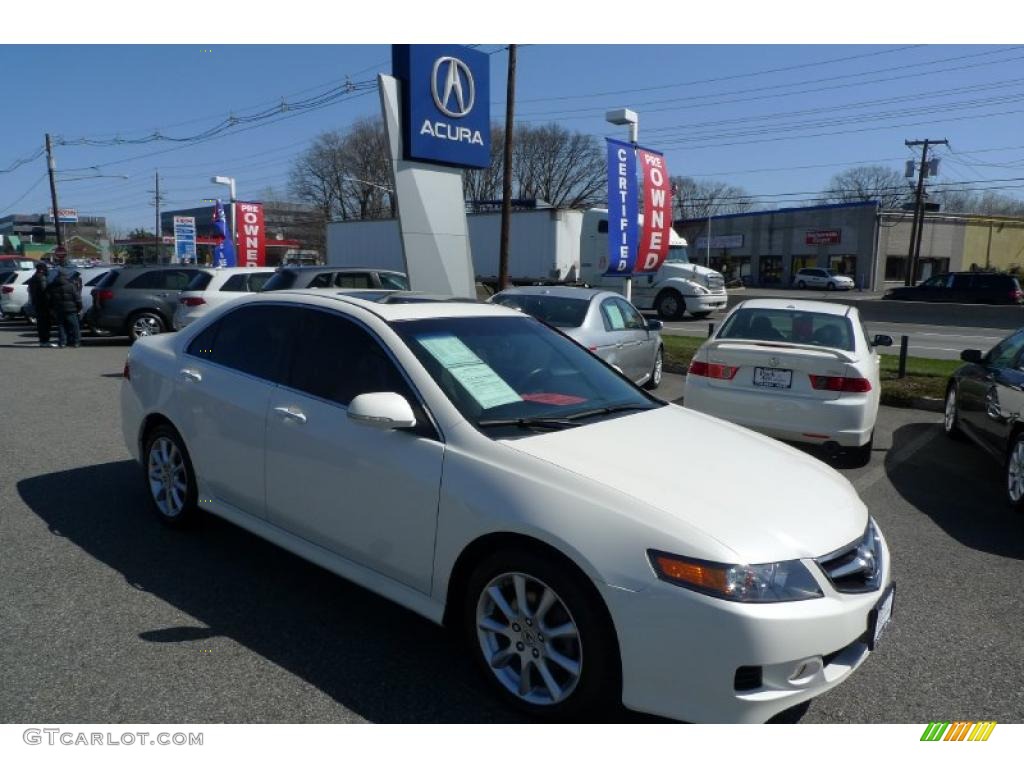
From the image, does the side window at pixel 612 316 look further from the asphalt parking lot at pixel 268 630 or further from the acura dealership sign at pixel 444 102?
the asphalt parking lot at pixel 268 630

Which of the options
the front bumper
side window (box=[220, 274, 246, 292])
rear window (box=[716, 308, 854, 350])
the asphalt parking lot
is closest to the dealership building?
side window (box=[220, 274, 246, 292])

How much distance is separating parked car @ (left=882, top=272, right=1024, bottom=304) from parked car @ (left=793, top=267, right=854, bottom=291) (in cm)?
2165

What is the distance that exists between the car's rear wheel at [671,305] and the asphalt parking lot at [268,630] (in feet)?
64.7

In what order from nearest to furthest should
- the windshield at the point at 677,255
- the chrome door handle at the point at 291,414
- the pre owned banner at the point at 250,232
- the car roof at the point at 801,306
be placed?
the chrome door handle at the point at 291,414 < the car roof at the point at 801,306 < the windshield at the point at 677,255 < the pre owned banner at the point at 250,232

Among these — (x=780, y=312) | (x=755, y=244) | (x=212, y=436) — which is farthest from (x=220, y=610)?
(x=755, y=244)

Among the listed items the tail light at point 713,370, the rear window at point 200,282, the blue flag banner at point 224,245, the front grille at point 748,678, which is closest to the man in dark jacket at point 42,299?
the rear window at point 200,282

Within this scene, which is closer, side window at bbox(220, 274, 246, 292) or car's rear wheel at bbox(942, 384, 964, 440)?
car's rear wheel at bbox(942, 384, 964, 440)

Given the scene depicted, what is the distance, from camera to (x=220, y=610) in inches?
147

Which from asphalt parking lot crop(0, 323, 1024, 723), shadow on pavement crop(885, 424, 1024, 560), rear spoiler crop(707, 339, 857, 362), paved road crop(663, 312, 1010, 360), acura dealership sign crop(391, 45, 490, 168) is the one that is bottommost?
paved road crop(663, 312, 1010, 360)

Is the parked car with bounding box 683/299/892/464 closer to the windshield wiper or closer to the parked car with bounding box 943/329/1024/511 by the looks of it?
the parked car with bounding box 943/329/1024/511

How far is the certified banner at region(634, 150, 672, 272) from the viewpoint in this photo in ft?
49.1

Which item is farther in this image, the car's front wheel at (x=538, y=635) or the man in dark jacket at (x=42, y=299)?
the man in dark jacket at (x=42, y=299)

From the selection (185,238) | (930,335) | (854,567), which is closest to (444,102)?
(854,567)

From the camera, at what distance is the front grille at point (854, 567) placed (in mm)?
2789
